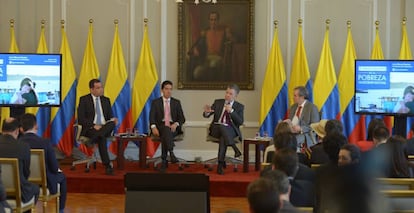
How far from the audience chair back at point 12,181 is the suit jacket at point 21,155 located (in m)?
0.11

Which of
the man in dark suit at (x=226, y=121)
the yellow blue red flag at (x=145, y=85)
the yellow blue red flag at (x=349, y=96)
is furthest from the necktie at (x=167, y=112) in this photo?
the yellow blue red flag at (x=349, y=96)

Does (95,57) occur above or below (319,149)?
above

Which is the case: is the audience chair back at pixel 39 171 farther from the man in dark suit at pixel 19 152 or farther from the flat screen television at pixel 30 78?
the flat screen television at pixel 30 78

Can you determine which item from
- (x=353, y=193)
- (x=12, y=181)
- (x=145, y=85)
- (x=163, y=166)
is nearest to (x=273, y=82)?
(x=145, y=85)

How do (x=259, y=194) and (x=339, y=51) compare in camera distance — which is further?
(x=339, y=51)

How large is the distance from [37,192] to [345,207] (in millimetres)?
5321

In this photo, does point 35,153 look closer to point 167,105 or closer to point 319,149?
point 319,149

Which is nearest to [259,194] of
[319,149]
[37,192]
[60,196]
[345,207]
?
[345,207]

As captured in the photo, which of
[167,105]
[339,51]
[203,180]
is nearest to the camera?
[203,180]

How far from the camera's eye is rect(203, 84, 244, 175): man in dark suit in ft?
28.9

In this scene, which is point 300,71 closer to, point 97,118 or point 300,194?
point 97,118

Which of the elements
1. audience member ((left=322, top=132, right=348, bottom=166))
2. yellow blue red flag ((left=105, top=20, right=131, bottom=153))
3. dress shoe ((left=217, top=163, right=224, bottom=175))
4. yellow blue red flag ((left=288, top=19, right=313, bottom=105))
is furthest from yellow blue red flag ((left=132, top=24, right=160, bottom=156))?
audience member ((left=322, top=132, right=348, bottom=166))

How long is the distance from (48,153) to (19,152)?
2.12 ft

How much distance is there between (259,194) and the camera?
1.89m
